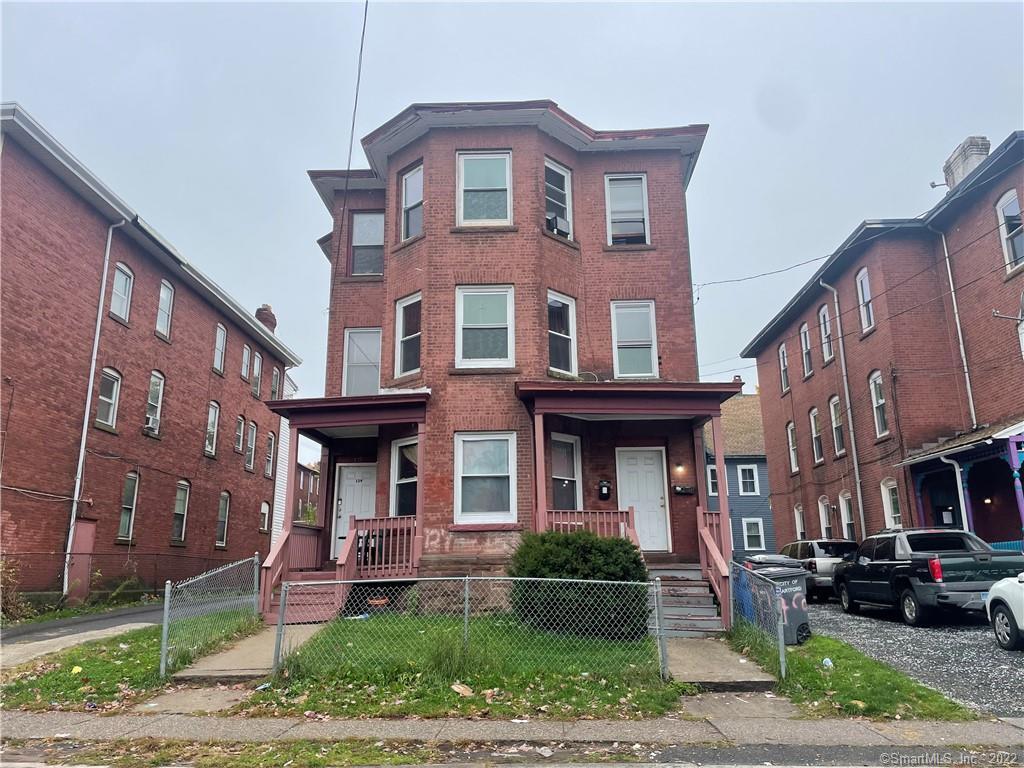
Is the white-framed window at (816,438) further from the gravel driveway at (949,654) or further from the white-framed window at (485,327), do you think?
the white-framed window at (485,327)

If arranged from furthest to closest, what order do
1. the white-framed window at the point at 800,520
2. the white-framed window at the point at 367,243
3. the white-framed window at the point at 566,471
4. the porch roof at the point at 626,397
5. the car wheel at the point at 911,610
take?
the white-framed window at the point at 800,520
the white-framed window at the point at 367,243
the white-framed window at the point at 566,471
the porch roof at the point at 626,397
the car wheel at the point at 911,610

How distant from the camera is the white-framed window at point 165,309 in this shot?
21584mm

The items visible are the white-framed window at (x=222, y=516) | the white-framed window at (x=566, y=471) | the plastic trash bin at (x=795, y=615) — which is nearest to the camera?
the plastic trash bin at (x=795, y=615)

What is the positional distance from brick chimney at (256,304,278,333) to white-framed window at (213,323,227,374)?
160 inches

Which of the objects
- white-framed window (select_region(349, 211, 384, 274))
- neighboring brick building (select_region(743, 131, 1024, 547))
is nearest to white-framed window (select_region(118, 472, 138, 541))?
white-framed window (select_region(349, 211, 384, 274))

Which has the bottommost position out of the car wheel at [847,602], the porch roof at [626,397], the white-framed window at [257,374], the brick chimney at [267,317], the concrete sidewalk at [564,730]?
the concrete sidewalk at [564,730]

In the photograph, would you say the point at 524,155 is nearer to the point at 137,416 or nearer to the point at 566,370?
the point at 566,370

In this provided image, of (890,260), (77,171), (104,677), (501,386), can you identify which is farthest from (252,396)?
(890,260)

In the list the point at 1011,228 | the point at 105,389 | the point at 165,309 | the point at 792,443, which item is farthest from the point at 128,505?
the point at 1011,228

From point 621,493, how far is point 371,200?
9656 millimetres

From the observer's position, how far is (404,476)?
47.4 ft

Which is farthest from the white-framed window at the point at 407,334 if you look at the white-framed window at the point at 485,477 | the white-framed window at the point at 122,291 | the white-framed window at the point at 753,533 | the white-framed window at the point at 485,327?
the white-framed window at the point at 753,533

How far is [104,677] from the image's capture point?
848 centimetres

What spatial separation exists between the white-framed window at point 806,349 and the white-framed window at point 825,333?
1.14m
